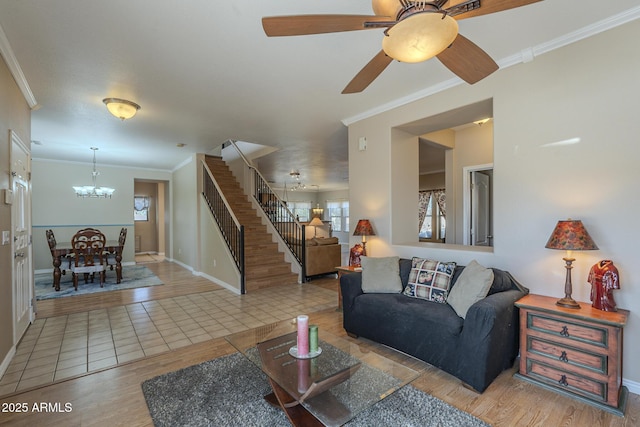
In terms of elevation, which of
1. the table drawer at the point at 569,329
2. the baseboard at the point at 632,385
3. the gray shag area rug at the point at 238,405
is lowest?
the gray shag area rug at the point at 238,405

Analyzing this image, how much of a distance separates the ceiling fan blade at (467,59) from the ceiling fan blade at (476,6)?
22 cm

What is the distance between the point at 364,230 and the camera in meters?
3.95

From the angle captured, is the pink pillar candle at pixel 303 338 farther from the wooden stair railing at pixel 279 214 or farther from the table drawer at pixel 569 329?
the wooden stair railing at pixel 279 214

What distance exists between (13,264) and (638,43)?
5607 millimetres

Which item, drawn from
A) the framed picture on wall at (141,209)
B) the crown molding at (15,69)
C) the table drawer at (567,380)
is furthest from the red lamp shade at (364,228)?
the framed picture on wall at (141,209)

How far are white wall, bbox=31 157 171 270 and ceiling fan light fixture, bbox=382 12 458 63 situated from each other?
7409 mm

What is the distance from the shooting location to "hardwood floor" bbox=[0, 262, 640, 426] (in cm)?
194

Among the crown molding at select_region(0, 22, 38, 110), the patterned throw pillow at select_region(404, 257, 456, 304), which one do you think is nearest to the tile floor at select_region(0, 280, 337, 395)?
the patterned throw pillow at select_region(404, 257, 456, 304)

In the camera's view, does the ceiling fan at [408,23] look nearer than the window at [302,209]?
Yes

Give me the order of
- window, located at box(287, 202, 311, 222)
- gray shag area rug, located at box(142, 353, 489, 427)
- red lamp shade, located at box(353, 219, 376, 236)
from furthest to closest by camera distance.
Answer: window, located at box(287, 202, 311, 222) → red lamp shade, located at box(353, 219, 376, 236) → gray shag area rug, located at box(142, 353, 489, 427)

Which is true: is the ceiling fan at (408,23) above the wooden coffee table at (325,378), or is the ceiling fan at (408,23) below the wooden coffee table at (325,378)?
above

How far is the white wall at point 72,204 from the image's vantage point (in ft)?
23.4

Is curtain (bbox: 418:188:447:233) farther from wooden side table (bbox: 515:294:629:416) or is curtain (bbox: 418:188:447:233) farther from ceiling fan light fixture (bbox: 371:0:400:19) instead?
ceiling fan light fixture (bbox: 371:0:400:19)

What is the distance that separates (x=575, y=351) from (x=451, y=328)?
2.74 ft
